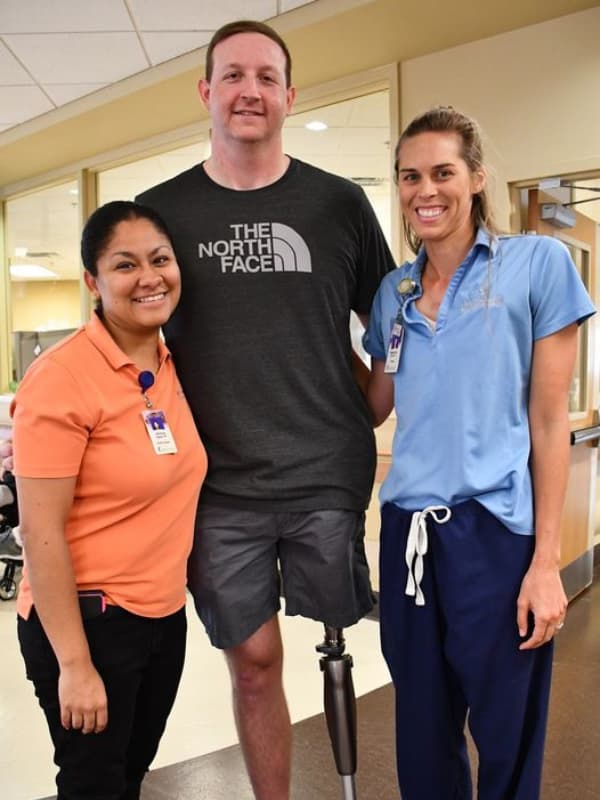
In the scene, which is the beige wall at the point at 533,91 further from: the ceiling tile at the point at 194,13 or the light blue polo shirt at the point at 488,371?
the light blue polo shirt at the point at 488,371

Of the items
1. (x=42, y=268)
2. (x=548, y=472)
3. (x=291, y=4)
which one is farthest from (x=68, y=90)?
(x=548, y=472)

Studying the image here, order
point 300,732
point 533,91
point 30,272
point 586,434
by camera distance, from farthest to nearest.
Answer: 1. point 30,272
2. point 586,434
3. point 533,91
4. point 300,732

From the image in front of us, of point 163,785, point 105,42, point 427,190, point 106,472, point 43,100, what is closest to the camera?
point 106,472

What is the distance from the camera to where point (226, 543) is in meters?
1.57

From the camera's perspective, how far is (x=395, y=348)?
1.44m

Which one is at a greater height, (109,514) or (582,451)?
(109,514)

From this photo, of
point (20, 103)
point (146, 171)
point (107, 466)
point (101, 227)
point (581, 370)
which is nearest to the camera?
point (107, 466)

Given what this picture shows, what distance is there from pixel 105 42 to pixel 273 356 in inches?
115

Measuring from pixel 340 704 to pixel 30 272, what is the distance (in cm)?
600

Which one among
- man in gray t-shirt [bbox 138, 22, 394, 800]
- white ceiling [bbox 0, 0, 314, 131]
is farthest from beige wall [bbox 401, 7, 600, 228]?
man in gray t-shirt [bbox 138, 22, 394, 800]

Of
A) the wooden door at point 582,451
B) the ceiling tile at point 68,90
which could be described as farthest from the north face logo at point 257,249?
the ceiling tile at point 68,90

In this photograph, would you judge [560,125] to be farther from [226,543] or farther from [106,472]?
[106,472]

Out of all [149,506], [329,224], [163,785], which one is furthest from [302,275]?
[163,785]

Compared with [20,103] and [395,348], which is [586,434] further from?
[20,103]
